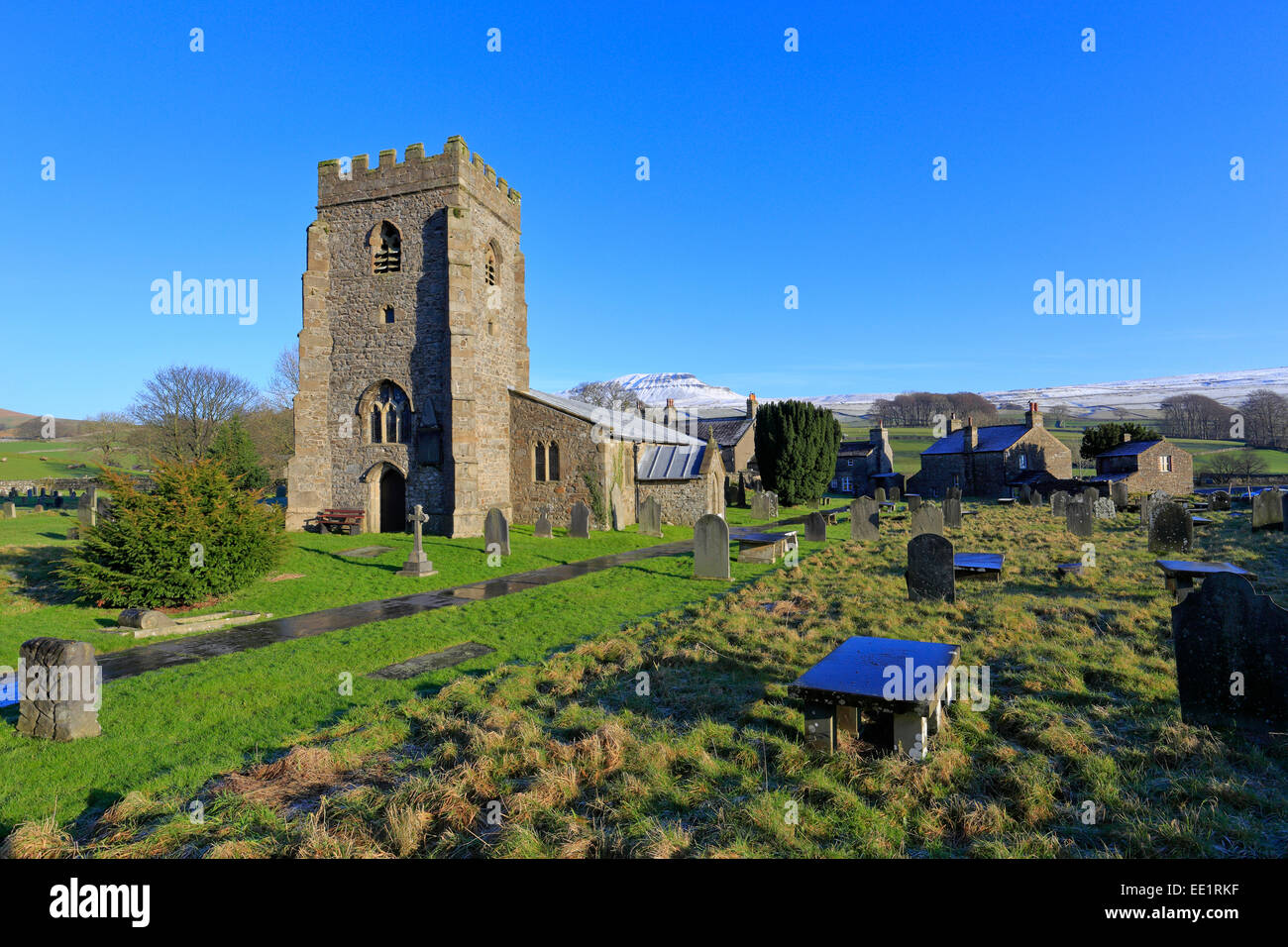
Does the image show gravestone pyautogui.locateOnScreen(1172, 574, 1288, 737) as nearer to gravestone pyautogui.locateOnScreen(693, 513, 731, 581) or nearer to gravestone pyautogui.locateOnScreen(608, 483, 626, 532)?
gravestone pyautogui.locateOnScreen(693, 513, 731, 581)

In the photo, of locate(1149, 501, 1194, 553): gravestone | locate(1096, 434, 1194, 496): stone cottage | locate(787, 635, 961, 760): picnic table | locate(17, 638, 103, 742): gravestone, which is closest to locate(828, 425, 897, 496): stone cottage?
locate(1096, 434, 1194, 496): stone cottage

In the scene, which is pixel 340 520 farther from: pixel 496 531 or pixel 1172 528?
pixel 1172 528

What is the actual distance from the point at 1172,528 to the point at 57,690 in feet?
69.2

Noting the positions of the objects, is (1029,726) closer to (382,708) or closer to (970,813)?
(970,813)

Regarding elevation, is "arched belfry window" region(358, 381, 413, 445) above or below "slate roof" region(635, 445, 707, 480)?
above

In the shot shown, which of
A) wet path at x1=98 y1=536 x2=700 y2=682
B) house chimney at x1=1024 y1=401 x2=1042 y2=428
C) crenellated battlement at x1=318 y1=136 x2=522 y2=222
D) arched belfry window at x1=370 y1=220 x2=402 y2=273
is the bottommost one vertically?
wet path at x1=98 y1=536 x2=700 y2=682

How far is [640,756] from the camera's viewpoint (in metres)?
4.74

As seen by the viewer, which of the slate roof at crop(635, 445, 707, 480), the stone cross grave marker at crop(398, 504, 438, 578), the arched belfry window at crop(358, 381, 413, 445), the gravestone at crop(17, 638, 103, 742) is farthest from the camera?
the slate roof at crop(635, 445, 707, 480)

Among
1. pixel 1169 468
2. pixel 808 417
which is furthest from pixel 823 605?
pixel 1169 468

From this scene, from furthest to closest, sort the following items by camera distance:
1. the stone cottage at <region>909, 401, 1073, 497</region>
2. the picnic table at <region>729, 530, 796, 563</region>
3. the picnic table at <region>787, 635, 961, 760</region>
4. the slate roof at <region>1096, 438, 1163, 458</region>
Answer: the stone cottage at <region>909, 401, 1073, 497</region>, the slate roof at <region>1096, 438, 1163, 458</region>, the picnic table at <region>729, 530, 796, 563</region>, the picnic table at <region>787, 635, 961, 760</region>

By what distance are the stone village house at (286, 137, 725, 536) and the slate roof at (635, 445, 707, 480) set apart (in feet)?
8.22

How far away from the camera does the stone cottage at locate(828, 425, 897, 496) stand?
54.3 metres

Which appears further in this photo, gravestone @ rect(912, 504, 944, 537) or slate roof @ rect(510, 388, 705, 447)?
slate roof @ rect(510, 388, 705, 447)
